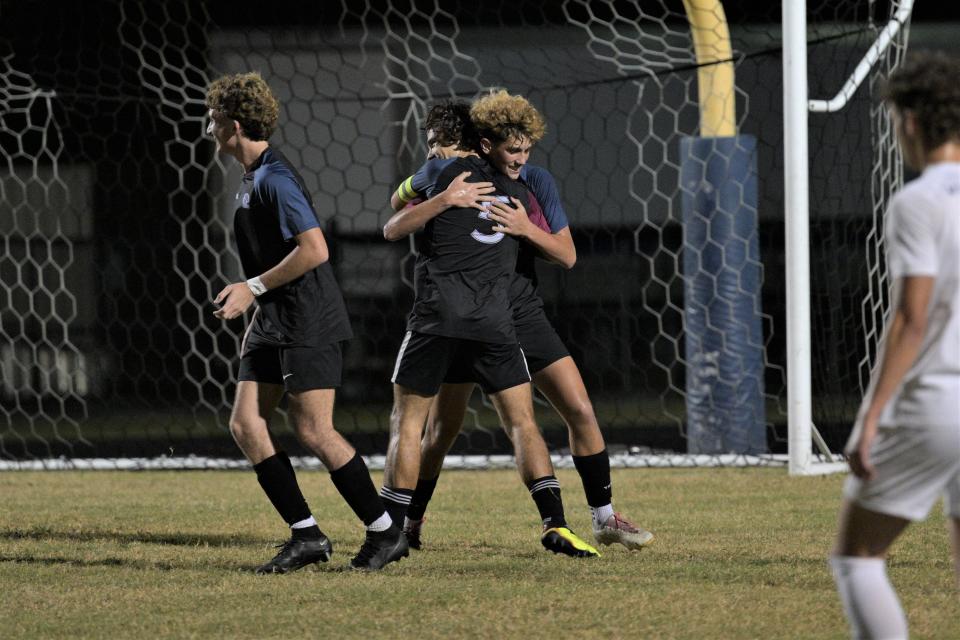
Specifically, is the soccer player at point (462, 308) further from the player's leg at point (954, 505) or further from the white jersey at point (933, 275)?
the white jersey at point (933, 275)

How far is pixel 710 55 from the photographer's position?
7.88m

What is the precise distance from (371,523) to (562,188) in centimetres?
871

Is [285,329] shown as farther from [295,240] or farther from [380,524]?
[380,524]

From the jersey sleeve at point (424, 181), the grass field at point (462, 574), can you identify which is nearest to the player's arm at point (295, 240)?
the jersey sleeve at point (424, 181)

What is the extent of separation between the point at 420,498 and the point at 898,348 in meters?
2.72

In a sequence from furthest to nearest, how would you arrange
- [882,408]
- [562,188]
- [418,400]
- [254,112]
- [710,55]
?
[562,188]
[710,55]
[418,400]
[254,112]
[882,408]

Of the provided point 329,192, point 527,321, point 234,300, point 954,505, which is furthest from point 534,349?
point 329,192

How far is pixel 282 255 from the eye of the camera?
14.0ft

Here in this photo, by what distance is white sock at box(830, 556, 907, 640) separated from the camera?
2.47m

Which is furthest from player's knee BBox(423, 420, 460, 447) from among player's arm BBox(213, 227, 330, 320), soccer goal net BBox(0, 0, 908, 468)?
soccer goal net BBox(0, 0, 908, 468)

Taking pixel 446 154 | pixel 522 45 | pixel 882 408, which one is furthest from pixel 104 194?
pixel 882 408

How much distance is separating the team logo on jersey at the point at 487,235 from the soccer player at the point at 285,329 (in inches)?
19.4

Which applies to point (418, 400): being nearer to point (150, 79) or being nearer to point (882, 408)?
point (882, 408)

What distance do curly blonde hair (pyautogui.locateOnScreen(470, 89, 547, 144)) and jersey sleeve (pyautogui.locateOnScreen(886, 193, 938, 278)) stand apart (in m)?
2.16
